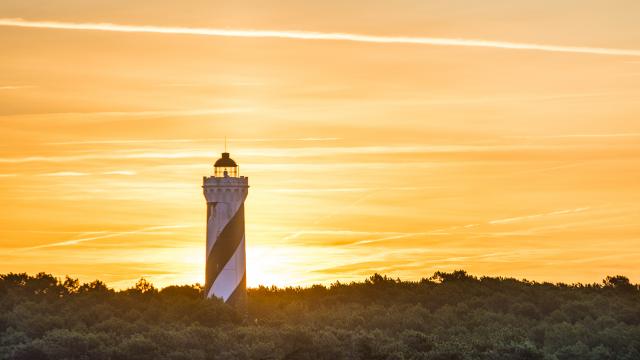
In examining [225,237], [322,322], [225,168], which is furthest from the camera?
[322,322]

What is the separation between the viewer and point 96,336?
1923 inches

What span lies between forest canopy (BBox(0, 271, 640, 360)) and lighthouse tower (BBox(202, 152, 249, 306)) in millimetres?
927

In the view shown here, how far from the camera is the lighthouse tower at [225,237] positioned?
52.4 m

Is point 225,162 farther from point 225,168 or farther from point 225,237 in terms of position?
point 225,237

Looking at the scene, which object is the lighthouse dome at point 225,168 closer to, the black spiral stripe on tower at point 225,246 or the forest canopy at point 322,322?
the black spiral stripe on tower at point 225,246

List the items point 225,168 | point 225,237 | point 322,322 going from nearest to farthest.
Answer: point 225,237
point 225,168
point 322,322

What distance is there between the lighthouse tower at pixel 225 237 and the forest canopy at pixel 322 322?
927 millimetres

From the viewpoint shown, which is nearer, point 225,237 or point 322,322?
point 225,237

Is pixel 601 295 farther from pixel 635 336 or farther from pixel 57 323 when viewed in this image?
pixel 57 323

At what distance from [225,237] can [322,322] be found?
22.9 ft

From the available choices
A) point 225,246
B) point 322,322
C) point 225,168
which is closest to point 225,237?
point 225,246

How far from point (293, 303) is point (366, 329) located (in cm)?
768

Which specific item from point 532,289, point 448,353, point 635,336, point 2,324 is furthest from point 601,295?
point 2,324

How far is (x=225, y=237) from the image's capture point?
52344 mm
